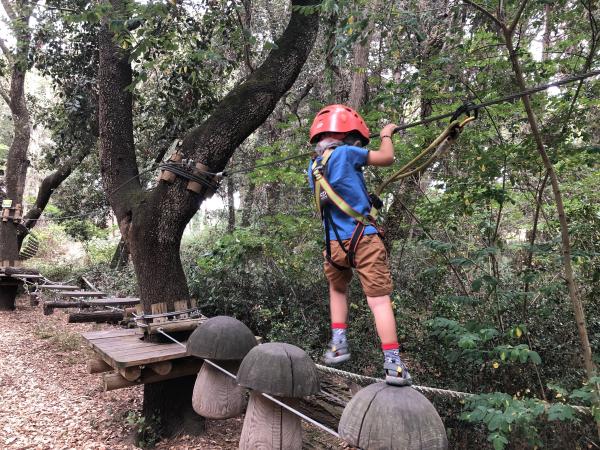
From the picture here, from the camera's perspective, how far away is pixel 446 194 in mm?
4465

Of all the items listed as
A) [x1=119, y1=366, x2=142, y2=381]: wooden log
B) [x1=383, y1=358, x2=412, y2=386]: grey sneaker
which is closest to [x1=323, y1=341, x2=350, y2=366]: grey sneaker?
[x1=383, y1=358, x2=412, y2=386]: grey sneaker

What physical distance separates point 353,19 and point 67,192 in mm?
13123

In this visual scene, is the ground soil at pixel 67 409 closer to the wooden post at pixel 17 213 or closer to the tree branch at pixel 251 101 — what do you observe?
the tree branch at pixel 251 101

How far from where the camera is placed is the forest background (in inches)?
142

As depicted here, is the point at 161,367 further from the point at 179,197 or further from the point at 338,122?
the point at 338,122

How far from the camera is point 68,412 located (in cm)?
497

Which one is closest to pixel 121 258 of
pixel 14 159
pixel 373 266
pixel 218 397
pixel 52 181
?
pixel 52 181

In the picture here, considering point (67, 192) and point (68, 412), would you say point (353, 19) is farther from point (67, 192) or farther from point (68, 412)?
point (67, 192)

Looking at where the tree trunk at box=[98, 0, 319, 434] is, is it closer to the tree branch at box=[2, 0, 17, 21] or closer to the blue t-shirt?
the blue t-shirt

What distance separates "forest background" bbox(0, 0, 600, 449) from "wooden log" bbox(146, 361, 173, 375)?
2.07m

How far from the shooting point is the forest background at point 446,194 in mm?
3604

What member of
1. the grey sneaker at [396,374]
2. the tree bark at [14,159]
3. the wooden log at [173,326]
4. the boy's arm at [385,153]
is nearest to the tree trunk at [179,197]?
the wooden log at [173,326]

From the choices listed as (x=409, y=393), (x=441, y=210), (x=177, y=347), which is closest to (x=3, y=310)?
(x=177, y=347)

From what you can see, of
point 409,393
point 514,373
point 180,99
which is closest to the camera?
point 409,393
